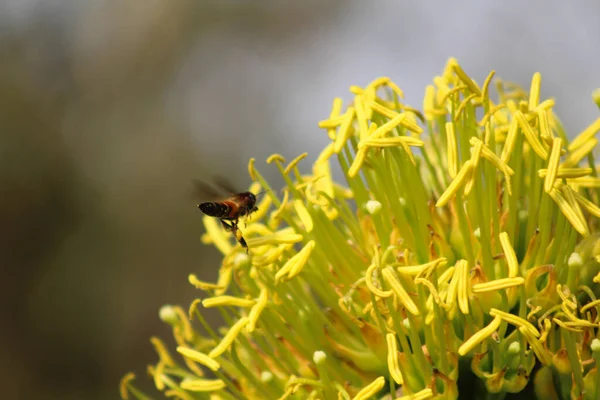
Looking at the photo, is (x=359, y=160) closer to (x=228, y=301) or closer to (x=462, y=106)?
(x=462, y=106)

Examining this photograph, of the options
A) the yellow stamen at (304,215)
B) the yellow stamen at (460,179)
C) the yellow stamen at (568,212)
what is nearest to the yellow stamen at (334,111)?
the yellow stamen at (304,215)

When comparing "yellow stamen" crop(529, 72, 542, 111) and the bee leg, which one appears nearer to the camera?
"yellow stamen" crop(529, 72, 542, 111)

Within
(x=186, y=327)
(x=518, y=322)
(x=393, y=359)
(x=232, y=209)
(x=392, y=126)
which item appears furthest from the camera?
(x=186, y=327)

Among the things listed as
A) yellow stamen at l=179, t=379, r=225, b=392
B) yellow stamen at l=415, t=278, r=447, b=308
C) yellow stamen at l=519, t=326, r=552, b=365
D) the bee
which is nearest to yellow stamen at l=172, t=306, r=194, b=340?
yellow stamen at l=179, t=379, r=225, b=392

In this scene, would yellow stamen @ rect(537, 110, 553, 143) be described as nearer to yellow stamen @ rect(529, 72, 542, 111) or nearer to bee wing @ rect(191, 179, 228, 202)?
yellow stamen @ rect(529, 72, 542, 111)

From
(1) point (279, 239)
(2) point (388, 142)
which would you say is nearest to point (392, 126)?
(2) point (388, 142)

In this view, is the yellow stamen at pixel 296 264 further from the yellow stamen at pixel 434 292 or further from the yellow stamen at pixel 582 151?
the yellow stamen at pixel 582 151
